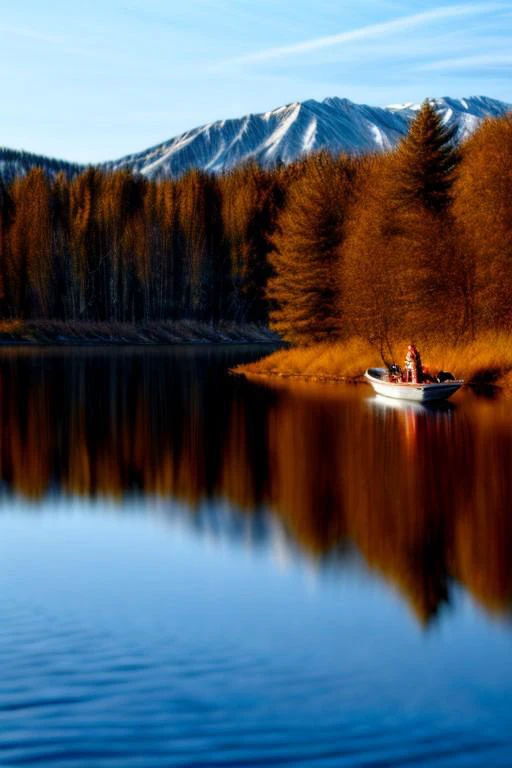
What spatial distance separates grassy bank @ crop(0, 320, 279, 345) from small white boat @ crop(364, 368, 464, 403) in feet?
198

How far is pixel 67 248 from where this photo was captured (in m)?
103

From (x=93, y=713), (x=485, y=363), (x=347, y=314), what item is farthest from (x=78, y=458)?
(x=347, y=314)

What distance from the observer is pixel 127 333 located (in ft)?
323

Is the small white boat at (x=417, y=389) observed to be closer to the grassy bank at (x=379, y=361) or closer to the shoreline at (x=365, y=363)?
the grassy bank at (x=379, y=361)

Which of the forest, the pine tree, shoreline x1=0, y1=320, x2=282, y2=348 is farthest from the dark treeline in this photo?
the pine tree

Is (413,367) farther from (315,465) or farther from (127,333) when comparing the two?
(127,333)

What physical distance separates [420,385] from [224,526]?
67.1 feet

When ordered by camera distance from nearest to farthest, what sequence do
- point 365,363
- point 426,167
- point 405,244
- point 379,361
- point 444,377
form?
point 444,377
point 405,244
point 379,361
point 365,363
point 426,167

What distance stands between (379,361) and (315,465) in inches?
1005

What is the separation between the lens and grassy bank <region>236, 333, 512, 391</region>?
1631 inches

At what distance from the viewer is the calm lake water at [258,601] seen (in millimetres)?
7270

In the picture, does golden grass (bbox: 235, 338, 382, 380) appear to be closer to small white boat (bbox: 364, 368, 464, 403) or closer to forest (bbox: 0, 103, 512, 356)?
forest (bbox: 0, 103, 512, 356)

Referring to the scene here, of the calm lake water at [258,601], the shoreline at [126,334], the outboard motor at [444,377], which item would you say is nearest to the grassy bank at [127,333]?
the shoreline at [126,334]

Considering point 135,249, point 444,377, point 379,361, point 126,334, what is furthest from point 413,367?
point 135,249
